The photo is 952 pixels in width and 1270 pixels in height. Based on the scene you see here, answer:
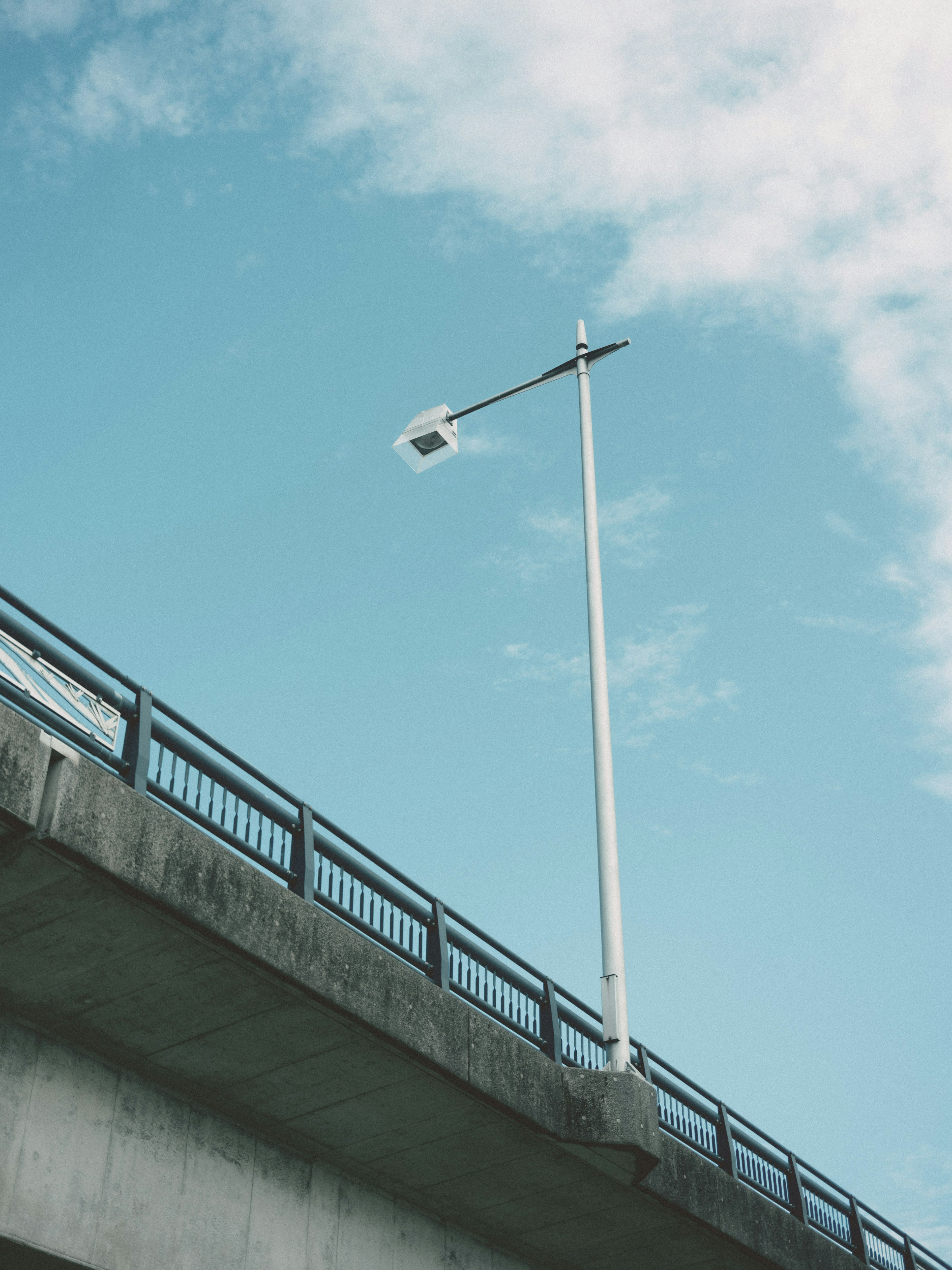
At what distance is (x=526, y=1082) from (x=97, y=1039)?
413 centimetres

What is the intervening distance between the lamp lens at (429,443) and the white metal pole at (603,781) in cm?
196

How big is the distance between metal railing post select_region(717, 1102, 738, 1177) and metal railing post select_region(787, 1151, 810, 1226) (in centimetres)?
170

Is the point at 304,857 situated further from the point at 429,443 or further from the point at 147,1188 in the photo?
the point at 429,443

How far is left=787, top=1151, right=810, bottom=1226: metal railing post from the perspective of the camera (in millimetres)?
19016

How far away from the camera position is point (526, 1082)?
13.6 meters

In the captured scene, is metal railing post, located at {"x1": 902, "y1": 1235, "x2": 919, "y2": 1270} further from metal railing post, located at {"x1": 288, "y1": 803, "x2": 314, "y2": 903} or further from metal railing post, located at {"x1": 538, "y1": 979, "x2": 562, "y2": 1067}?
metal railing post, located at {"x1": 288, "y1": 803, "x2": 314, "y2": 903}

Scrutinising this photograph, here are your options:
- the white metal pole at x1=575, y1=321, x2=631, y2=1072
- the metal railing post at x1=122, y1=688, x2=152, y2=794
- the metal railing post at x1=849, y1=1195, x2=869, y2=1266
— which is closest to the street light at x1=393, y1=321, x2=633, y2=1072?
the white metal pole at x1=575, y1=321, x2=631, y2=1072

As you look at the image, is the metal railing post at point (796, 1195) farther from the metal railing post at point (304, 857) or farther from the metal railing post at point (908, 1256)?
the metal railing post at point (304, 857)

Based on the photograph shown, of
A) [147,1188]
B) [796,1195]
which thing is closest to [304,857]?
[147,1188]

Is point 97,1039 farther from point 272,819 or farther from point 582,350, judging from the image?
point 582,350

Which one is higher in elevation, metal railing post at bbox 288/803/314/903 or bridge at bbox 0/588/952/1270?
metal railing post at bbox 288/803/314/903

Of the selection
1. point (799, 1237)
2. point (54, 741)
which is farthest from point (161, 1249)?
point (799, 1237)

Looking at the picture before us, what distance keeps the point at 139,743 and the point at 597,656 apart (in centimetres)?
658

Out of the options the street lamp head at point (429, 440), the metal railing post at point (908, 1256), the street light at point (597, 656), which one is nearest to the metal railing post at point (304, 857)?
the street light at point (597, 656)
